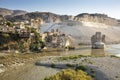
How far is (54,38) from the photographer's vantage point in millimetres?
126375

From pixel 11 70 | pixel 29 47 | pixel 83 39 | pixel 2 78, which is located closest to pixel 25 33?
pixel 29 47

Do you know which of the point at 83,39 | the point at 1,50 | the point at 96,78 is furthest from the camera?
the point at 83,39

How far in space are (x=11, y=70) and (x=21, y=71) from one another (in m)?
2.39

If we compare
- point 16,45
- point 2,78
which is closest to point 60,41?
point 16,45

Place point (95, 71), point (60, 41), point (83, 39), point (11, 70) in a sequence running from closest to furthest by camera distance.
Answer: point (95, 71) → point (11, 70) → point (60, 41) → point (83, 39)

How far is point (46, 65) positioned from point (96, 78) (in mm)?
19677

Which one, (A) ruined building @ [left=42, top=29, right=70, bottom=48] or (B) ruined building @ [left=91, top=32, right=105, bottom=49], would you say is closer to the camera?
(A) ruined building @ [left=42, top=29, right=70, bottom=48]

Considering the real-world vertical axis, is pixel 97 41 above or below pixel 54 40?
below

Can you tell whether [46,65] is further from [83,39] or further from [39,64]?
[83,39]

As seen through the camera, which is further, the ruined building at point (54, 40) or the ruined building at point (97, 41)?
the ruined building at point (97, 41)

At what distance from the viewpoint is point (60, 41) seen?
413 feet

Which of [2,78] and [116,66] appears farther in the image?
[116,66]

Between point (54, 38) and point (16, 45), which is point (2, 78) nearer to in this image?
point (16, 45)

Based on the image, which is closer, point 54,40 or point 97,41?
point 54,40
